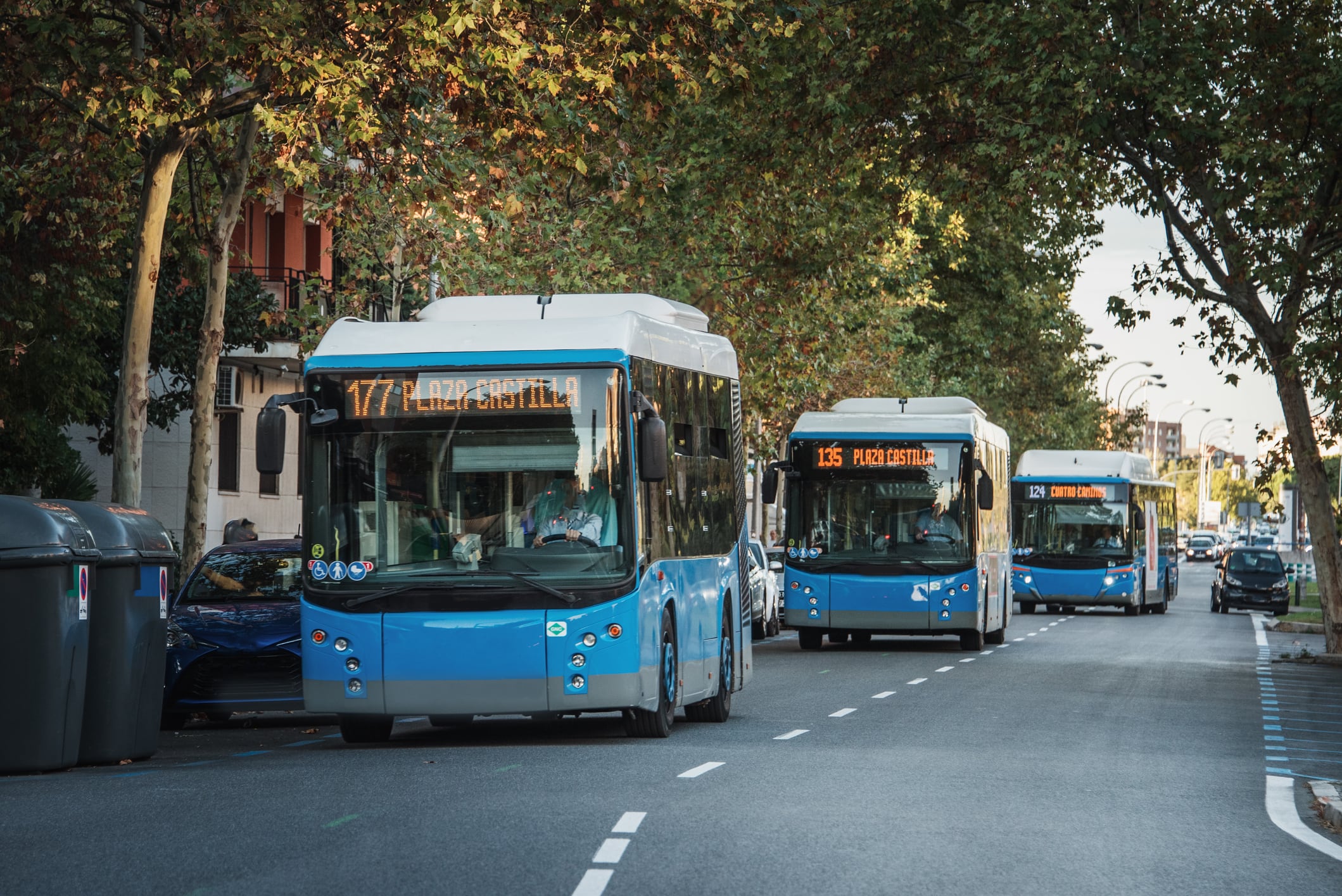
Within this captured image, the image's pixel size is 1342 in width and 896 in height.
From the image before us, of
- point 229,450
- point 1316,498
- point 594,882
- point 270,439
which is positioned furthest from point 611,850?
point 229,450

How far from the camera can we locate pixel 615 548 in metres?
14.5

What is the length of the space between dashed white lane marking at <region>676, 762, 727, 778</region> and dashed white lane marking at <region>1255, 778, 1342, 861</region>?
328 cm

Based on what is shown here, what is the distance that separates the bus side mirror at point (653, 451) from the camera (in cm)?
1423

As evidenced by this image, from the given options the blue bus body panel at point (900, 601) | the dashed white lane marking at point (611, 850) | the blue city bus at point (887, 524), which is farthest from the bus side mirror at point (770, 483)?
the dashed white lane marking at point (611, 850)

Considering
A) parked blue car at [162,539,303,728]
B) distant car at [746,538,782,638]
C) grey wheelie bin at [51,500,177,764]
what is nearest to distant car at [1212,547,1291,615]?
distant car at [746,538,782,638]

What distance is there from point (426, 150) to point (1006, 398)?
41994 millimetres

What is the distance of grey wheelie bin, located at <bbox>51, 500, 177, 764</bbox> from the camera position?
13898mm

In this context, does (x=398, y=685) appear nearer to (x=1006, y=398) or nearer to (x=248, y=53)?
(x=248, y=53)

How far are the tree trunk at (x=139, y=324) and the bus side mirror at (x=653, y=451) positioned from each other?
7.53 metres

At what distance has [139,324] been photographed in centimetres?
2027

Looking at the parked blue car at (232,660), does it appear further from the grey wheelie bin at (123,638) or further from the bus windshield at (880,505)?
the bus windshield at (880,505)

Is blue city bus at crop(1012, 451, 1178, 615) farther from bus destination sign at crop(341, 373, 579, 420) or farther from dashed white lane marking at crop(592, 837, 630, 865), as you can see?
dashed white lane marking at crop(592, 837, 630, 865)

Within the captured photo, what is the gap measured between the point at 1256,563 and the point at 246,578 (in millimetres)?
38247

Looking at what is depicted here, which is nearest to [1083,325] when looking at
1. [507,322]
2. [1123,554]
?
[1123,554]
